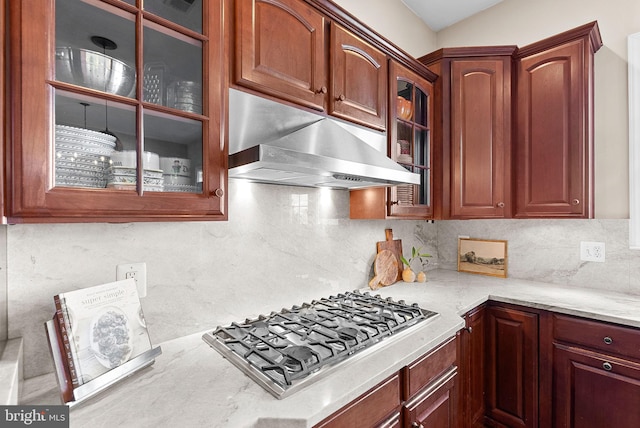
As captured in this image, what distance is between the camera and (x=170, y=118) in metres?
0.98

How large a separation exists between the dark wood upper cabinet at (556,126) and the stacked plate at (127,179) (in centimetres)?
216

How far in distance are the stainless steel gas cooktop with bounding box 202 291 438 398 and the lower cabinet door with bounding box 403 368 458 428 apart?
10.4 inches

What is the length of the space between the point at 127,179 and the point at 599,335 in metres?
2.16

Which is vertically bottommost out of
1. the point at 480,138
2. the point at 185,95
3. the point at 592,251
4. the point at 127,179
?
the point at 592,251

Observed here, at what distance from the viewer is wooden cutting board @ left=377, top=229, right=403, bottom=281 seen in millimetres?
2211

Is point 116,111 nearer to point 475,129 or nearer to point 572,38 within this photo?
point 475,129

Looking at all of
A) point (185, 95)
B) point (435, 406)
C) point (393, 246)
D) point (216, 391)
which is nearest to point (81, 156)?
point (185, 95)

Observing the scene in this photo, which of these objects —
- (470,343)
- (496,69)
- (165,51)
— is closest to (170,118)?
(165,51)

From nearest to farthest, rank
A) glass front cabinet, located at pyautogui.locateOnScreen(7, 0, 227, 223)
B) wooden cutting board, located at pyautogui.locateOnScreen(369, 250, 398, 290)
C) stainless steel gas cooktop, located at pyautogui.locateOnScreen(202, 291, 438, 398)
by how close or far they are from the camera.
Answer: glass front cabinet, located at pyautogui.locateOnScreen(7, 0, 227, 223)
stainless steel gas cooktop, located at pyautogui.locateOnScreen(202, 291, 438, 398)
wooden cutting board, located at pyautogui.locateOnScreen(369, 250, 398, 290)

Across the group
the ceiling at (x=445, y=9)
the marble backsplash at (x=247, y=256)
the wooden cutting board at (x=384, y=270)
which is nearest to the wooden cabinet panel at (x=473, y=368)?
the wooden cutting board at (x=384, y=270)

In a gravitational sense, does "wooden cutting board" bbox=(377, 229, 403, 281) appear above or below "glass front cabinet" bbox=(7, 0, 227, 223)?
below

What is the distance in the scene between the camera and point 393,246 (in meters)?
2.28

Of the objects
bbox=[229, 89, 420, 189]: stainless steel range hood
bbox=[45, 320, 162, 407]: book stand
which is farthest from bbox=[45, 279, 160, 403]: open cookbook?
bbox=[229, 89, 420, 189]: stainless steel range hood

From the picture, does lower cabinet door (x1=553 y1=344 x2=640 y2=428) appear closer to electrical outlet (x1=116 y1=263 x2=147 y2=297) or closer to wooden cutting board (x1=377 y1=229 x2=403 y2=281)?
wooden cutting board (x1=377 y1=229 x2=403 y2=281)
